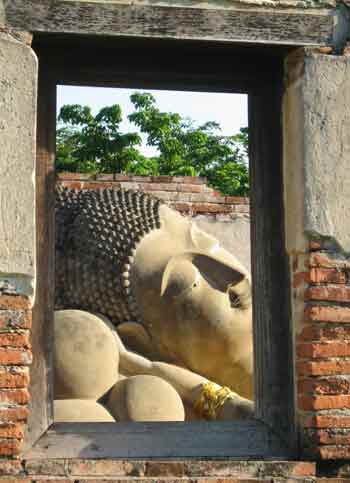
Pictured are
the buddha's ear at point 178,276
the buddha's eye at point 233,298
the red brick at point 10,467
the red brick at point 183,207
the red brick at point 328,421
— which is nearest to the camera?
the red brick at point 10,467

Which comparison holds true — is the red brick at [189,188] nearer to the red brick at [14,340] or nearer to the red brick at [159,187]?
the red brick at [159,187]

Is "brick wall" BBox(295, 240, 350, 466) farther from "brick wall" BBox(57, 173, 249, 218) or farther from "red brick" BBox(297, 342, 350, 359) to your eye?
"brick wall" BBox(57, 173, 249, 218)

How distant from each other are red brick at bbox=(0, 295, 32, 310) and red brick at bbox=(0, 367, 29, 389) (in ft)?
0.82

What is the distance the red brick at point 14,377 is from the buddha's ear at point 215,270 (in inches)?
127

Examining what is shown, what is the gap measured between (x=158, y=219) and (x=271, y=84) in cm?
297

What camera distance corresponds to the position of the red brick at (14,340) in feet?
12.2

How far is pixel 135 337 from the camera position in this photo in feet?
22.1

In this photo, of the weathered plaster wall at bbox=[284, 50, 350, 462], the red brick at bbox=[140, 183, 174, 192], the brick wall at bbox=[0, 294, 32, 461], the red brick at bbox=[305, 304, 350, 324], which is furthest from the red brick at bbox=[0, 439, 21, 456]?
the red brick at bbox=[140, 183, 174, 192]

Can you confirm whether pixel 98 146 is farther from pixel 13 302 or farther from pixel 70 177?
pixel 13 302

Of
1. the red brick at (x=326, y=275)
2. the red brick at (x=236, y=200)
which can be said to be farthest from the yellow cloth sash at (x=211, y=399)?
the red brick at (x=236, y=200)

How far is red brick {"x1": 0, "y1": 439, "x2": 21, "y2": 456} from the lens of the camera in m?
3.64

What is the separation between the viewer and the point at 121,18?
12.9 feet

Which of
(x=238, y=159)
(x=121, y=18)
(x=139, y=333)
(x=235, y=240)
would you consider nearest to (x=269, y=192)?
(x=121, y=18)

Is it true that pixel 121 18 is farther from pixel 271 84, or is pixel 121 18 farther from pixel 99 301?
pixel 99 301
